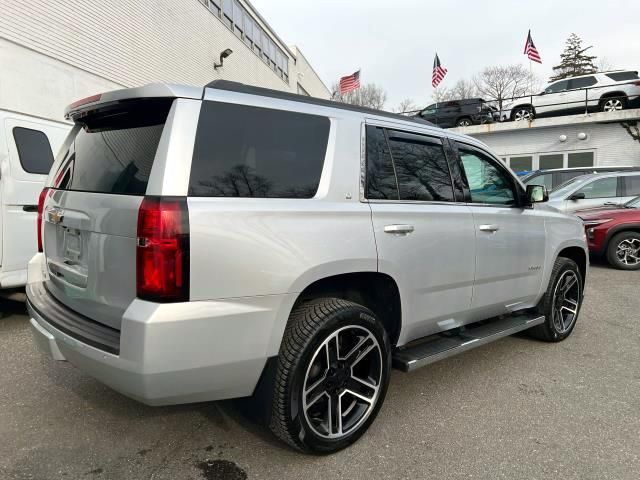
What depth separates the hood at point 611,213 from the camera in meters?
8.52

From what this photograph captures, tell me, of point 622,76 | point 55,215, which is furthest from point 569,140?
point 55,215

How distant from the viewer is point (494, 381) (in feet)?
11.7

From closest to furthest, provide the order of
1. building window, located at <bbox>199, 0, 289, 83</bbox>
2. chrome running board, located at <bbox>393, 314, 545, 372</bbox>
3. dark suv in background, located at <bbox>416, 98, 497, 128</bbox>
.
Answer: chrome running board, located at <bbox>393, 314, 545, 372</bbox> < building window, located at <bbox>199, 0, 289, 83</bbox> < dark suv in background, located at <bbox>416, 98, 497, 128</bbox>

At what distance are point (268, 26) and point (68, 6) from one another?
→ 15.7 metres

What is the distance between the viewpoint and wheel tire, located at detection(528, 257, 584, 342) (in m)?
4.27

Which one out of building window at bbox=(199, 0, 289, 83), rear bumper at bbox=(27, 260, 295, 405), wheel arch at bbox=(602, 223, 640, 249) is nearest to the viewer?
rear bumper at bbox=(27, 260, 295, 405)

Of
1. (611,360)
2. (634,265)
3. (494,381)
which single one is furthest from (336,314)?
(634,265)

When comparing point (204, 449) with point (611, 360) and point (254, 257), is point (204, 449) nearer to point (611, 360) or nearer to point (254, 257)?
point (254, 257)

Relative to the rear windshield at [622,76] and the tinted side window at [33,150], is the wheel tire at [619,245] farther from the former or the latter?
the rear windshield at [622,76]

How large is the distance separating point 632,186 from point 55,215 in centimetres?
1094

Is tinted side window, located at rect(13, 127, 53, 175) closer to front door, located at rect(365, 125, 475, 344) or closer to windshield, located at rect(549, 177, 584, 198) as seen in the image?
front door, located at rect(365, 125, 475, 344)

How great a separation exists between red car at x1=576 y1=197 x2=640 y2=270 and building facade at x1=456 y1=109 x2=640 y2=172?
12.7m

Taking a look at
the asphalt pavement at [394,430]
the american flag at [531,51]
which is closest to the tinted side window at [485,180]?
the asphalt pavement at [394,430]

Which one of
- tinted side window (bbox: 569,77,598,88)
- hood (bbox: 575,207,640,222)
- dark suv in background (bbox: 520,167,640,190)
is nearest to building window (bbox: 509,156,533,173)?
tinted side window (bbox: 569,77,598,88)
